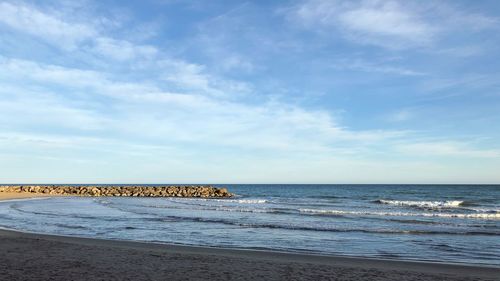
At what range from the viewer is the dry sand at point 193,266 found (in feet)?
31.1

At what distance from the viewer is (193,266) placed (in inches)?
424

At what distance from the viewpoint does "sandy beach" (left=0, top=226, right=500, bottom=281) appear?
31.1 feet

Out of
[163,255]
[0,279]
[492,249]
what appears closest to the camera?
[0,279]

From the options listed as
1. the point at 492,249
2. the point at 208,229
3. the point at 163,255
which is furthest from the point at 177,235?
the point at 492,249

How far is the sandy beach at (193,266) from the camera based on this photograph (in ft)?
31.1

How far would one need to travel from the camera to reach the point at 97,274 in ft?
30.8

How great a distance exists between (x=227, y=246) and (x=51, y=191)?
74.8m

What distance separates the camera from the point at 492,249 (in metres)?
15.1

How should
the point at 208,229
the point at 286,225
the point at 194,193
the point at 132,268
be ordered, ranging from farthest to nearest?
the point at 194,193, the point at 286,225, the point at 208,229, the point at 132,268

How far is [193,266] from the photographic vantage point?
10.8 metres

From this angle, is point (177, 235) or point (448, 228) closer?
point (177, 235)

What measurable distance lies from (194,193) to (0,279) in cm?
7083

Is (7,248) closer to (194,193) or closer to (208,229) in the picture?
(208,229)

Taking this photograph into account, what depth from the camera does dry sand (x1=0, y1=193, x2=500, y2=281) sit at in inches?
373
